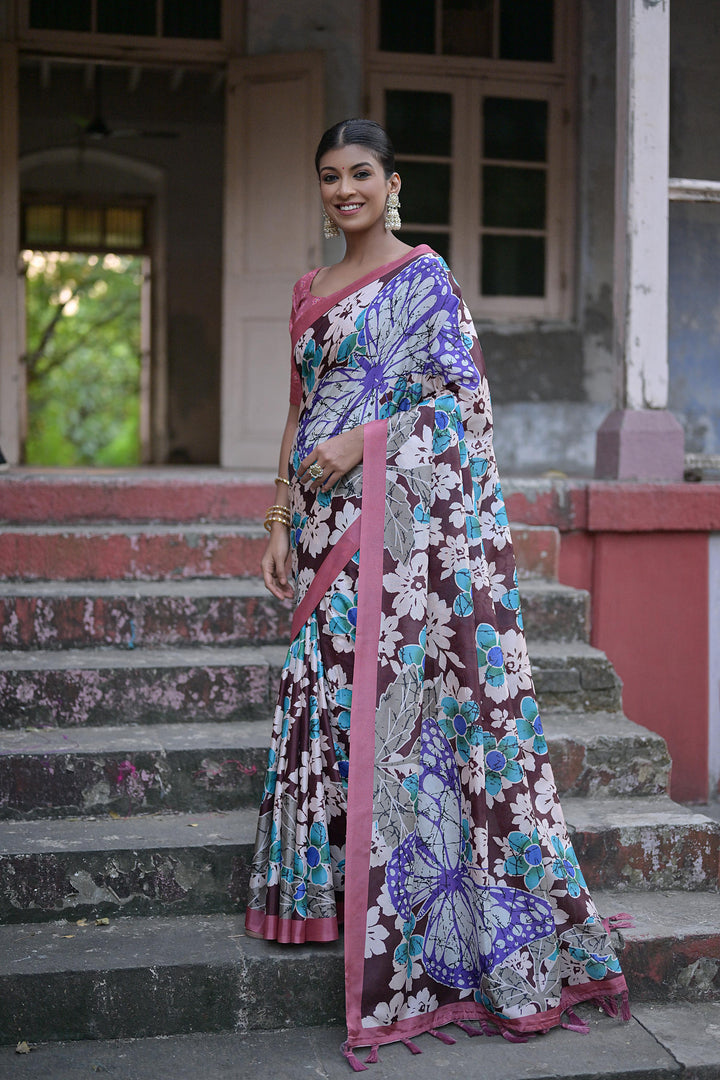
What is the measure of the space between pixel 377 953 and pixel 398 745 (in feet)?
1.32

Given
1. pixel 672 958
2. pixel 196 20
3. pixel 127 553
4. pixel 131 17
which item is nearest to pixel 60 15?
pixel 131 17

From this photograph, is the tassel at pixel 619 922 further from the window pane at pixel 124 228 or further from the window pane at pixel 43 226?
the window pane at pixel 43 226

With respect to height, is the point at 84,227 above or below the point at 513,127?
above

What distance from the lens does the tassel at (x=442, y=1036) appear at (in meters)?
2.25

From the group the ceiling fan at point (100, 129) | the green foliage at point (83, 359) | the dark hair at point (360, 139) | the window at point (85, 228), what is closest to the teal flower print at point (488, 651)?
the dark hair at point (360, 139)

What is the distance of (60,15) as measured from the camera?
19.7ft

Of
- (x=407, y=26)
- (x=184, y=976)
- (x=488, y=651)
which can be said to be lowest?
(x=184, y=976)

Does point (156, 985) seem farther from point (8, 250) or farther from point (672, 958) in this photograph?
point (8, 250)

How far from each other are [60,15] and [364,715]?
517 cm

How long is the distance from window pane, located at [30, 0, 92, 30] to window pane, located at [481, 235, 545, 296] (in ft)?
8.24

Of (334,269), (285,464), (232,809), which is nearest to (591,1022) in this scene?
(232,809)

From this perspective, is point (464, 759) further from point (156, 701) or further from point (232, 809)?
point (156, 701)

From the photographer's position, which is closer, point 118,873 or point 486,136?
point 118,873

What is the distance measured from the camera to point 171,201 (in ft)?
33.6
